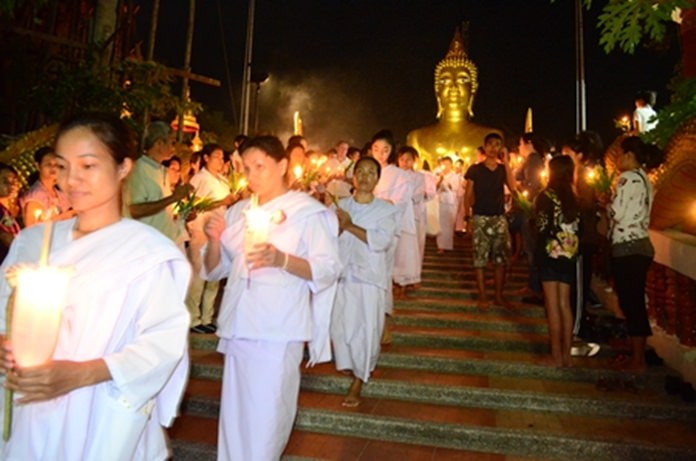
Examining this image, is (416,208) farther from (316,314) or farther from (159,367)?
(159,367)

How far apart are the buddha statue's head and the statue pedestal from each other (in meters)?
12.8

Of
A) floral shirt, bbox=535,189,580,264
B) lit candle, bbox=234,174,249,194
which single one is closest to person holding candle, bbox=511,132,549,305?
floral shirt, bbox=535,189,580,264

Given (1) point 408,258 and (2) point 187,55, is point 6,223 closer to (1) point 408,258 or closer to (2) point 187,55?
(1) point 408,258

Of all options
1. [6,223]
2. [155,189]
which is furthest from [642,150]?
[6,223]

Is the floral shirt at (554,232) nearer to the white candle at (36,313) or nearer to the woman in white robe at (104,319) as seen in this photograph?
the woman in white robe at (104,319)

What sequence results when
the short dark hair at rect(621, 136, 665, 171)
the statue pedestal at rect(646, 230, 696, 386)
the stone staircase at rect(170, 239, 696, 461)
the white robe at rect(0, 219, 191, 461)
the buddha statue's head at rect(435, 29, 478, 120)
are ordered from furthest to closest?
the buddha statue's head at rect(435, 29, 478, 120) < the short dark hair at rect(621, 136, 665, 171) < the statue pedestal at rect(646, 230, 696, 386) < the stone staircase at rect(170, 239, 696, 461) < the white robe at rect(0, 219, 191, 461)

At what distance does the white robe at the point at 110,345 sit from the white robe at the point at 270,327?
1.38 m

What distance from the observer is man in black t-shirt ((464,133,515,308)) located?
733 centimetres

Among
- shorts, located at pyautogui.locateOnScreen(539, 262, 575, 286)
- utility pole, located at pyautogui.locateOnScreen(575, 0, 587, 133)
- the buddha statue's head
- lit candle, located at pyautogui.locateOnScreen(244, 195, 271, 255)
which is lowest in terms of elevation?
shorts, located at pyautogui.locateOnScreen(539, 262, 575, 286)

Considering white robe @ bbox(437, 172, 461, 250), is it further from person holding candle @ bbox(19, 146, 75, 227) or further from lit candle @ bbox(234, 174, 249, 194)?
person holding candle @ bbox(19, 146, 75, 227)

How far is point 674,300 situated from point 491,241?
2344 mm

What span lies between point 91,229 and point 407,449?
3.15m

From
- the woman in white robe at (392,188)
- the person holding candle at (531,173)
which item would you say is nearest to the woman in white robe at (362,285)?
the woman in white robe at (392,188)

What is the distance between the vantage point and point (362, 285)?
198 inches
